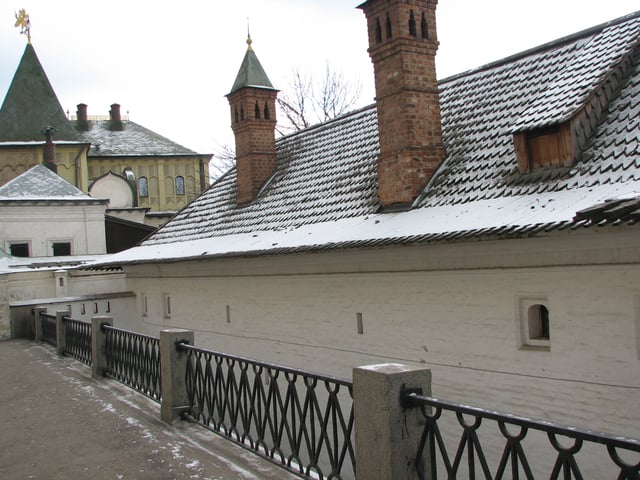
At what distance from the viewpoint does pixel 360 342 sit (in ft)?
35.0

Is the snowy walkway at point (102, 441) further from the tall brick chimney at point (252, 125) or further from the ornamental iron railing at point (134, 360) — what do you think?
the tall brick chimney at point (252, 125)

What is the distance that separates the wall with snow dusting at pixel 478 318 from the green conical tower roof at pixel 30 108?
3043 cm

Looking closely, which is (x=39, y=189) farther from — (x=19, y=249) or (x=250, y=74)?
(x=250, y=74)

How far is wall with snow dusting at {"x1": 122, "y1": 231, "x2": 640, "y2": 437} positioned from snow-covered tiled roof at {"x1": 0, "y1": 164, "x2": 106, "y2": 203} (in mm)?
15898

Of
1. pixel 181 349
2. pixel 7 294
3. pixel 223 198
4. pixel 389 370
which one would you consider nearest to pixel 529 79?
pixel 181 349

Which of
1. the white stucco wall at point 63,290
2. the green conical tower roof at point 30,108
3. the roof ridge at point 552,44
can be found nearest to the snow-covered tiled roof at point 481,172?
the roof ridge at point 552,44

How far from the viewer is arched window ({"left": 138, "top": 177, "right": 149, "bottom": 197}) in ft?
156

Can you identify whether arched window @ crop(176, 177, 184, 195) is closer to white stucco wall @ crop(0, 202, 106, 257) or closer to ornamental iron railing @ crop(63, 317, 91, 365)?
white stucco wall @ crop(0, 202, 106, 257)

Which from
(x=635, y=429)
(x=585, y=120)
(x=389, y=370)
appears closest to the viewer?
(x=389, y=370)

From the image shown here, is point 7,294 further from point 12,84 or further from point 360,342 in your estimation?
point 12,84

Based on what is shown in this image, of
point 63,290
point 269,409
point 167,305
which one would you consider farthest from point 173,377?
point 63,290

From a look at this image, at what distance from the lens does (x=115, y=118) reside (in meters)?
50.3

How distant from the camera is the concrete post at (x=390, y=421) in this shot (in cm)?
434

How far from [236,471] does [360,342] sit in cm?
501
